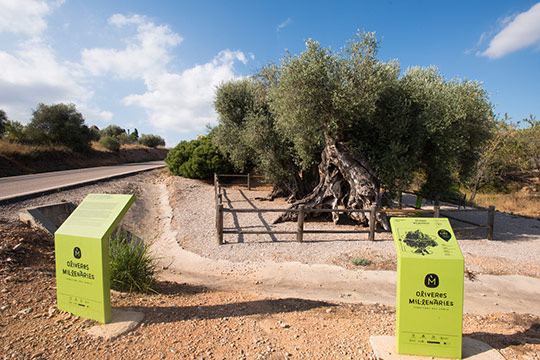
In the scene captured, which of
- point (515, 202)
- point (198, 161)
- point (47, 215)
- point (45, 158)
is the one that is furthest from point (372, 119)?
point (45, 158)

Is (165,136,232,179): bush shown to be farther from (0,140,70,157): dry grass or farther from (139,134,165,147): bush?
(139,134,165,147): bush

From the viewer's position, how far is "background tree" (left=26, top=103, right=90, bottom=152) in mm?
26172

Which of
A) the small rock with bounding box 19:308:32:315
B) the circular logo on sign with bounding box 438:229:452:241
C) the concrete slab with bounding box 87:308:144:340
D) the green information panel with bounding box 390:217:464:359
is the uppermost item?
the circular logo on sign with bounding box 438:229:452:241

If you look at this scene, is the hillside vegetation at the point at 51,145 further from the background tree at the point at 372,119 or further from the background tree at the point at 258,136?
the background tree at the point at 372,119

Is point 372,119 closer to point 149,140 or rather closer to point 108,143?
point 108,143

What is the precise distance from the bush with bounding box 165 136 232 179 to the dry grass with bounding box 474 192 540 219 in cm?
1822

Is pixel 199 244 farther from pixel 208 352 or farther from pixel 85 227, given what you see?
pixel 208 352

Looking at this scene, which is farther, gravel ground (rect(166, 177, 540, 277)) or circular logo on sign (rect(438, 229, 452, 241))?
gravel ground (rect(166, 177, 540, 277))

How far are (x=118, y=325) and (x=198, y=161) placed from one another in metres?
16.7

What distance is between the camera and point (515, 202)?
19000 mm

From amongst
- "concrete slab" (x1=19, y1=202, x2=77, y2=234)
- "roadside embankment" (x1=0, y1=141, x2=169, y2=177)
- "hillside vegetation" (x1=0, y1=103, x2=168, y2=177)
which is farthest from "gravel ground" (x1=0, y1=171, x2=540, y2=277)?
"hillside vegetation" (x1=0, y1=103, x2=168, y2=177)

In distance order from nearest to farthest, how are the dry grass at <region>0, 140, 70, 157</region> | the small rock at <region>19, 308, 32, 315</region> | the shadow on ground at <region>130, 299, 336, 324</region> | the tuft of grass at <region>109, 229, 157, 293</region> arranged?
1. the small rock at <region>19, 308, 32, 315</region>
2. the shadow on ground at <region>130, 299, 336, 324</region>
3. the tuft of grass at <region>109, 229, 157, 293</region>
4. the dry grass at <region>0, 140, 70, 157</region>

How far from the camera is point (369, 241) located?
30.0 feet

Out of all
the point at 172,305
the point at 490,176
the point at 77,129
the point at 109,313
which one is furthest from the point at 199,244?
the point at 77,129
